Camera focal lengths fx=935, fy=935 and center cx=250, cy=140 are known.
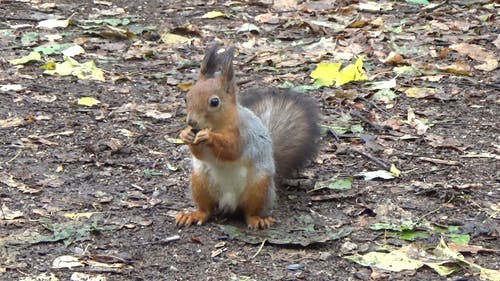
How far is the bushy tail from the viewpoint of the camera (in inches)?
171

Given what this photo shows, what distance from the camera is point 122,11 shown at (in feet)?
23.8

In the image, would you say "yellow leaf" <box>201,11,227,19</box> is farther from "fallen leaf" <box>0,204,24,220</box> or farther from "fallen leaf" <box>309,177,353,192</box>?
"fallen leaf" <box>0,204,24,220</box>

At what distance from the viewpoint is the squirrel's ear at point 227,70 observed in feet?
12.3

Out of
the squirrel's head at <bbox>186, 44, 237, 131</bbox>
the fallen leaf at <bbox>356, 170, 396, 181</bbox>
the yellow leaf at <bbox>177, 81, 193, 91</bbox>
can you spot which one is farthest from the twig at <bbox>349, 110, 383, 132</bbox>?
the squirrel's head at <bbox>186, 44, 237, 131</bbox>

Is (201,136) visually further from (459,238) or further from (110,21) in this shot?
(110,21)

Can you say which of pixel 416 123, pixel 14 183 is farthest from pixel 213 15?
pixel 14 183

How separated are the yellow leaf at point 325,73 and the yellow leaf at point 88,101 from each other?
1395mm

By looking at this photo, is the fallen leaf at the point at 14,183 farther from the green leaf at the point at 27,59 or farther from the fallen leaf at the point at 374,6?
the fallen leaf at the point at 374,6

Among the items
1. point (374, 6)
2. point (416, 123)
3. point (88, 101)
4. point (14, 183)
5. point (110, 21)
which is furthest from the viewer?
point (374, 6)

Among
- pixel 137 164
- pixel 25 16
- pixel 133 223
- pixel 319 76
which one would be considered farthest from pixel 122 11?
pixel 133 223

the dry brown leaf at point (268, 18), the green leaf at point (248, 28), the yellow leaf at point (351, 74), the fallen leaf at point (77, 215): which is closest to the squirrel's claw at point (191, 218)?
the fallen leaf at point (77, 215)

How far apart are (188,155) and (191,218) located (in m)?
0.89

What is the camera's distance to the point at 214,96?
12.1 feet

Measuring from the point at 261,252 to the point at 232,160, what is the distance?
1.28 feet
